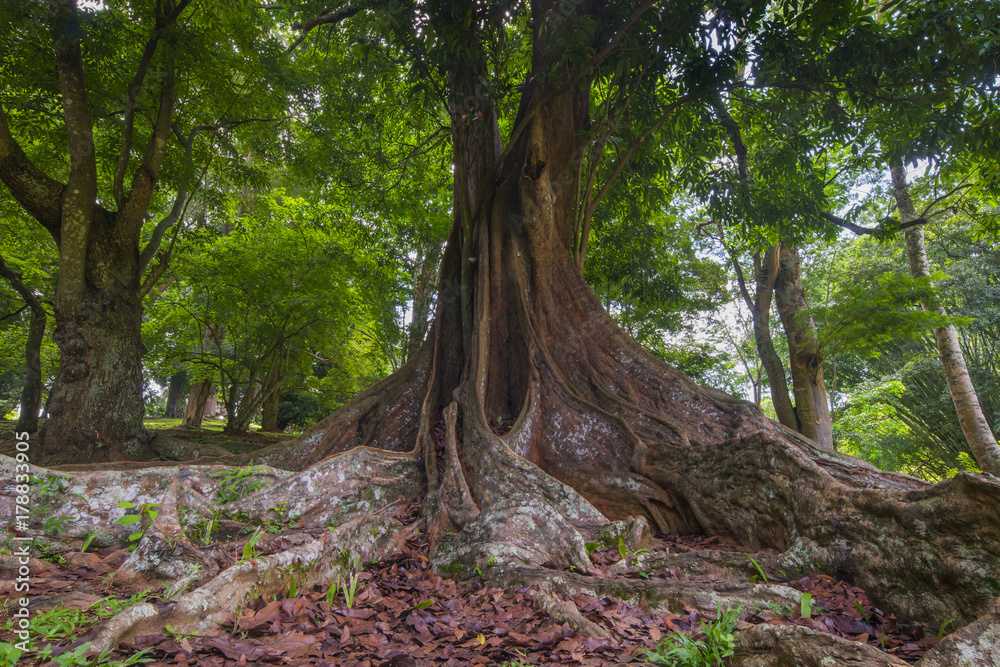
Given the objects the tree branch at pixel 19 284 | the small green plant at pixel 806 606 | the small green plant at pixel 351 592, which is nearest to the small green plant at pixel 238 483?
the small green plant at pixel 351 592

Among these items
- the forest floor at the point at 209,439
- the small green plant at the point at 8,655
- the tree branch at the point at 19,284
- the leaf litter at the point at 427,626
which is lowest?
the leaf litter at the point at 427,626

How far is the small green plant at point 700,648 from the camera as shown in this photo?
1.83m

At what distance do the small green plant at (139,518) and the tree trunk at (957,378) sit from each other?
1030cm

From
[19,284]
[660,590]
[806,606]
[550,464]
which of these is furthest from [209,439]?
[806,606]

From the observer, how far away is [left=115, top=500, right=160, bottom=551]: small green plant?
291 cm

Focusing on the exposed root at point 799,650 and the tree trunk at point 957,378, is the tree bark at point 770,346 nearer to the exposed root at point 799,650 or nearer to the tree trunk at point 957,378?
the tree trunk at point 957,378

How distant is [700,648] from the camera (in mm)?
1903

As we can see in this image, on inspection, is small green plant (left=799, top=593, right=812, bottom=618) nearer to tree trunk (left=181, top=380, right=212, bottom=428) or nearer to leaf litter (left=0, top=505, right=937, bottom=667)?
leaf litter (left=0, top=505, right=937, bottom=667)

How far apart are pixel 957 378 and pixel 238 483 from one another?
35.9ft

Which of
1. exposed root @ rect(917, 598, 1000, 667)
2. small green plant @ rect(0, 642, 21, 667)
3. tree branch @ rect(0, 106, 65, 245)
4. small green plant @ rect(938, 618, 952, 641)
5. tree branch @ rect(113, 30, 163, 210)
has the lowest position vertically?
small green plant @ rect(0, 642, 21, 667)

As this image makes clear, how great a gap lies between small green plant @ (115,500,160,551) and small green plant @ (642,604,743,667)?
113 inches

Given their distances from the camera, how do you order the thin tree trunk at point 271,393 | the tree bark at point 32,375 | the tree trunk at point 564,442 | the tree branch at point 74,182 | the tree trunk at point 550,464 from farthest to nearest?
the thin tree trunk at point 271,393 → the tree bark at point 32,375 → the tree branch at point 74,182 → the tree trunk at point 564,442 → the tree trunk at point 550,464

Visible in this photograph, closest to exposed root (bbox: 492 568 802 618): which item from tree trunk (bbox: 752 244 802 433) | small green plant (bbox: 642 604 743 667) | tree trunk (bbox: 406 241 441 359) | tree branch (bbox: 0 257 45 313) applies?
small green plant (bbox: 642 604 743 667)

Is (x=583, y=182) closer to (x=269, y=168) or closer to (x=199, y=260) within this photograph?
(x=269, y=168)
